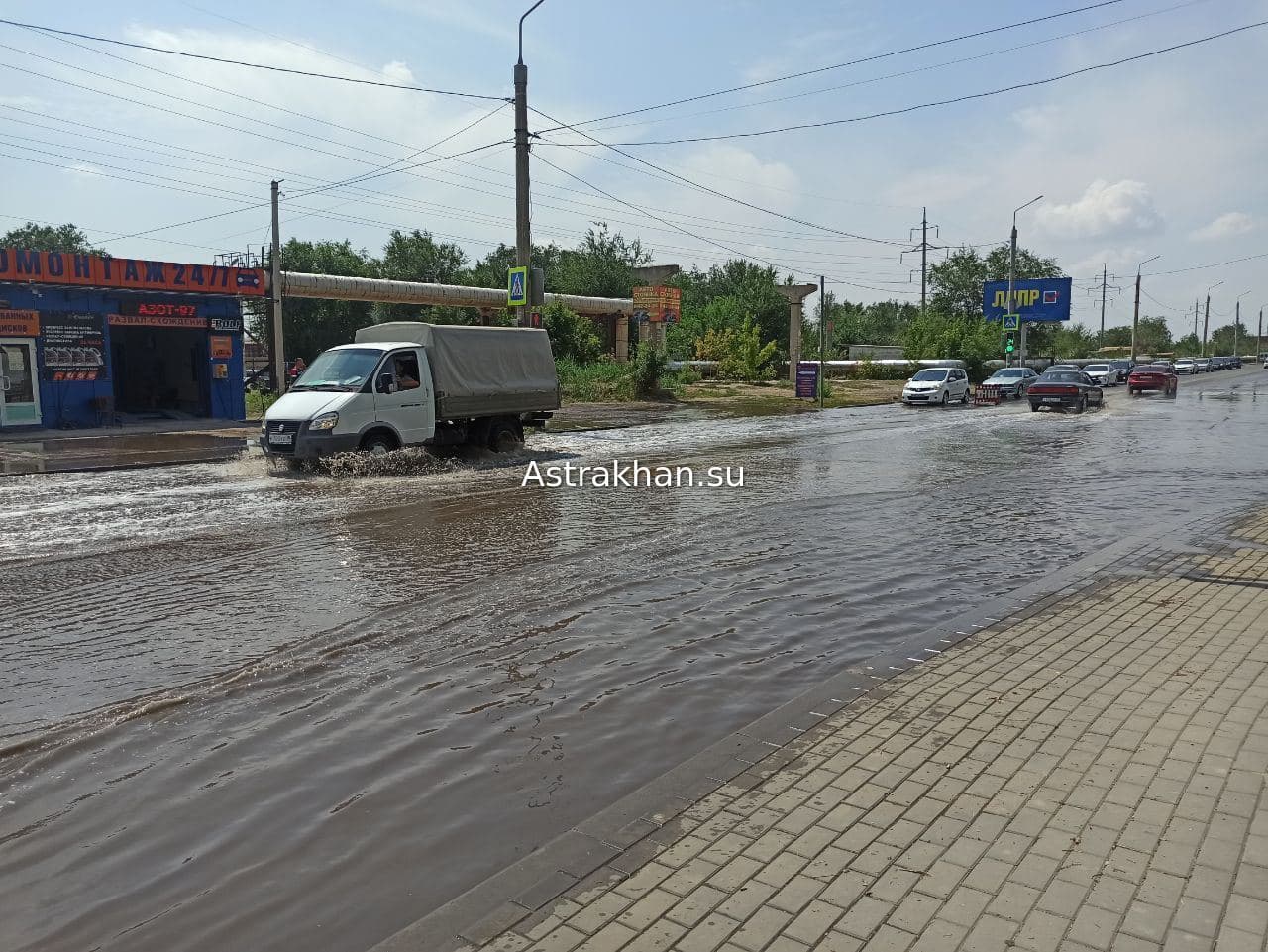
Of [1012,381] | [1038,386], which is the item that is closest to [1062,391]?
[1038,386]

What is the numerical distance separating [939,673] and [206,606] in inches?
207

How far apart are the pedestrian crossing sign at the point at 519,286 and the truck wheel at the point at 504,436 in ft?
16.0

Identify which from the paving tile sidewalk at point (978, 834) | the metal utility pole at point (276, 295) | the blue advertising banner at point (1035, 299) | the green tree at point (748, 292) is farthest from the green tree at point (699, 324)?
the paving tile sidewalk at point (978, 834)

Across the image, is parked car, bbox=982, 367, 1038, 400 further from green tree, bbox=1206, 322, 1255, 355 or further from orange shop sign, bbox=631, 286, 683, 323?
green tree, bbox=1206, 322, 1255, 355

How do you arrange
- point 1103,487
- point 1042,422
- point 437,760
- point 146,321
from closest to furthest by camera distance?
point 437,760, point 1103,487, point 146,321, point 1042,422

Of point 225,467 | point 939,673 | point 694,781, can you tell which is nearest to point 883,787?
point 694,781

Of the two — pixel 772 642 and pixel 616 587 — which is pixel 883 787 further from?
pixel 616 587

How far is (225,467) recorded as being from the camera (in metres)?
16.6

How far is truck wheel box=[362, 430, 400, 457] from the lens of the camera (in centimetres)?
1526

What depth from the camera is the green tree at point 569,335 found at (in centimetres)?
4106

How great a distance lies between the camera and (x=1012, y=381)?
144 feet

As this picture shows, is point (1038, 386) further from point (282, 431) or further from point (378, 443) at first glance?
point (282, 431)

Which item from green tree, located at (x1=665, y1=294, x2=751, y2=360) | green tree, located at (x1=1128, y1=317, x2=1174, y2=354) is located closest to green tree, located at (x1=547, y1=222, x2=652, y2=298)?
green tree, located at (x1=665, y1=294, x2=751, y2=360)

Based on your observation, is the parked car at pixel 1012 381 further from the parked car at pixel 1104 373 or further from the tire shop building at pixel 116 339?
the tire shop building at pixel 116 339
